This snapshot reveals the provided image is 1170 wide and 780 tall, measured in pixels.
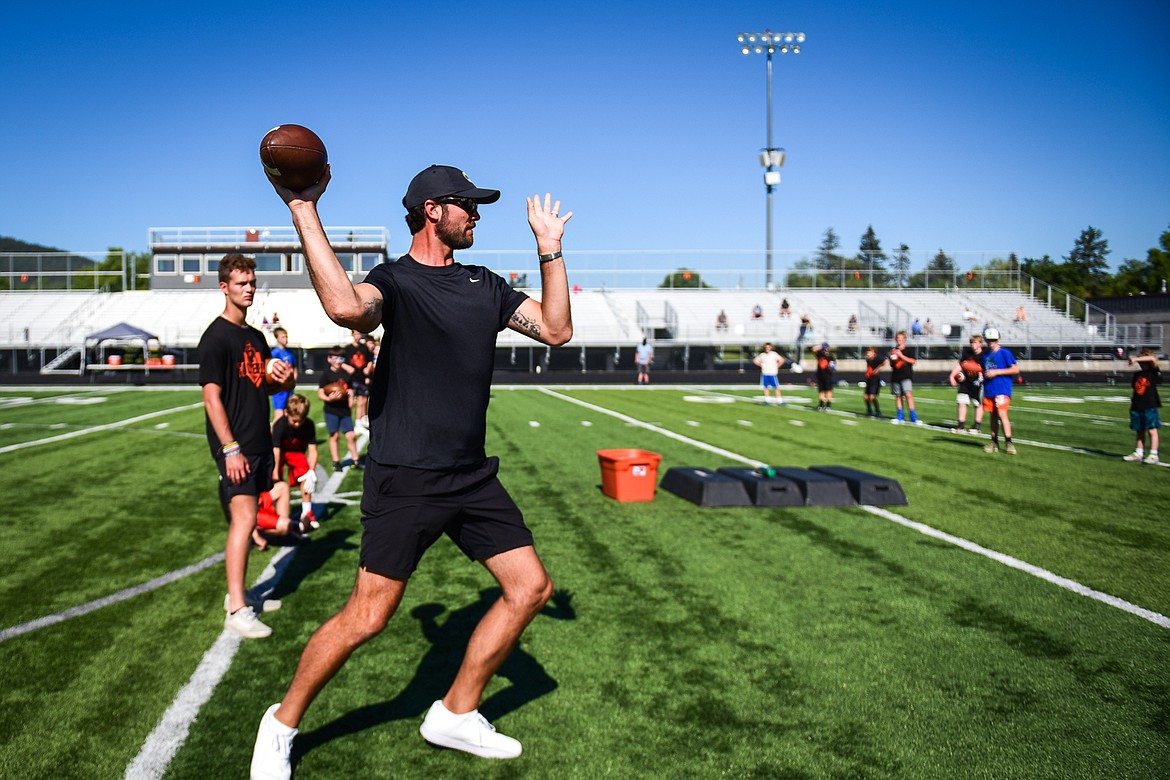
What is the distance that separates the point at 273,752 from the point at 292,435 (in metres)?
4.97

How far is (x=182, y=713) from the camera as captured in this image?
146 inches

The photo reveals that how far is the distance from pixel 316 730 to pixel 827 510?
5896mm

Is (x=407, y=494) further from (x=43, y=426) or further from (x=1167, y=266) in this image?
(x=1167, y=266)

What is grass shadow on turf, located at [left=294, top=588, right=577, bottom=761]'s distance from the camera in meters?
3.60

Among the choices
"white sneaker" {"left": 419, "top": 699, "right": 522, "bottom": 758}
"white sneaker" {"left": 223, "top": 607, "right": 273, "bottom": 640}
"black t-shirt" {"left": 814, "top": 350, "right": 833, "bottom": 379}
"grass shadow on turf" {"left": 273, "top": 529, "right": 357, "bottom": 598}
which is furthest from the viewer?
"black t-shirt" {"left": 814, "top": 350, "right": 833, "bottom": 379}

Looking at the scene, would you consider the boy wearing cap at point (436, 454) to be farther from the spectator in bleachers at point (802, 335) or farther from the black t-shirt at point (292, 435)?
the spectator in bleachers at point (802, 335)

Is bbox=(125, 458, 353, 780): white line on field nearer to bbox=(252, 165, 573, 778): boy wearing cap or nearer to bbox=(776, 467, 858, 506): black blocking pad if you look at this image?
bbox=(252, 165, 573, 778): boy wearing cap

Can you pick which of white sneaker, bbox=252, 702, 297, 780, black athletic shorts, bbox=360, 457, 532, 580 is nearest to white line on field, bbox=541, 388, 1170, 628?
black athletic shorts, bbox=360, 457, 532, 580

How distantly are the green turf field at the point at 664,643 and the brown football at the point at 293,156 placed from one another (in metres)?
2.20

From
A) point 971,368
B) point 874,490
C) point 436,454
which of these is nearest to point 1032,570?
point 874,490

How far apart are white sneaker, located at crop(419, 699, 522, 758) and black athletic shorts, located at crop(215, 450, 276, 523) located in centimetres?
211

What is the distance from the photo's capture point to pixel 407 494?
122 inches

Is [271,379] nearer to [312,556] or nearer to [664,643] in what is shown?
[312,556]

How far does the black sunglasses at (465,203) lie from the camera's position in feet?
10.5
